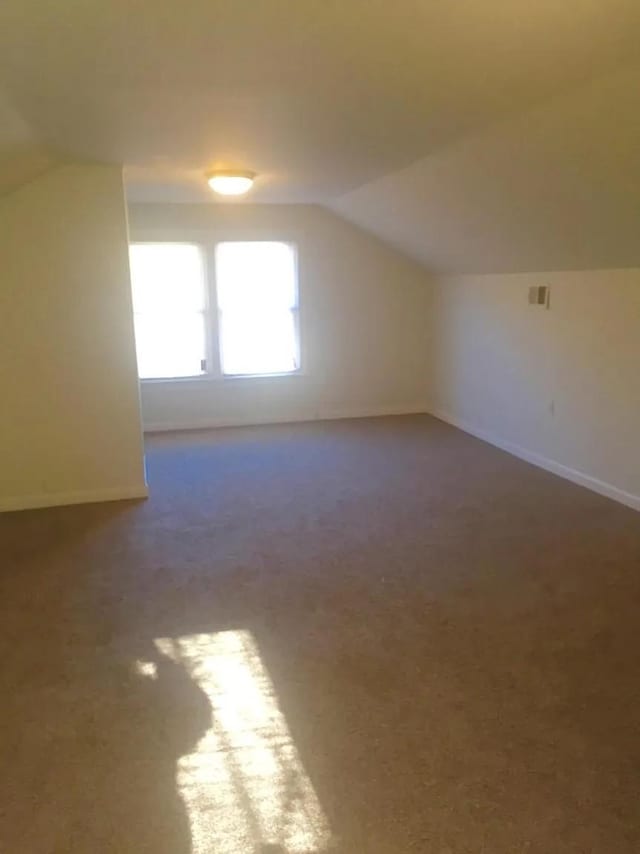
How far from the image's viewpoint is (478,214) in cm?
433

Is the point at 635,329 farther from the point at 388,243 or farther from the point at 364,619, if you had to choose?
the point at 388,243

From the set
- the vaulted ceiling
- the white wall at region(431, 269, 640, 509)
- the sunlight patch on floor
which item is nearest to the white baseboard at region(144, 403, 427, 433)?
the white wall at region(431, 269, 640, 509)

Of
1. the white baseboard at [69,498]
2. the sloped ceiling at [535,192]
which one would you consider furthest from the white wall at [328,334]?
the white baseboard at [69,498]

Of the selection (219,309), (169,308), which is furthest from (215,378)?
(169,308)

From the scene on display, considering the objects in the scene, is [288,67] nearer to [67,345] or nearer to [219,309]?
[67,345]

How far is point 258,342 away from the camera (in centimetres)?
641

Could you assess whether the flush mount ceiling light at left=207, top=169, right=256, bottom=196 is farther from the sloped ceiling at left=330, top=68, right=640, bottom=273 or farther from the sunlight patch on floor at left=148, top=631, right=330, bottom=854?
the sunlight patch on floor at left=148, top=631, right=330, bottom=854

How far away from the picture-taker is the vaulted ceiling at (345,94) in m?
1.87

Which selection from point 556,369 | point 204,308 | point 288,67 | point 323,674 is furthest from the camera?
point 204,308

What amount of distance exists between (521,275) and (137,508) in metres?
3.22

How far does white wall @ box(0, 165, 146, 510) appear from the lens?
3973mm

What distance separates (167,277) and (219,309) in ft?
1.77

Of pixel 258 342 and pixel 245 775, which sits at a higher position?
pixel 258 342

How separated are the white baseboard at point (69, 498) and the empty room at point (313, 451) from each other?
20 millimetres
